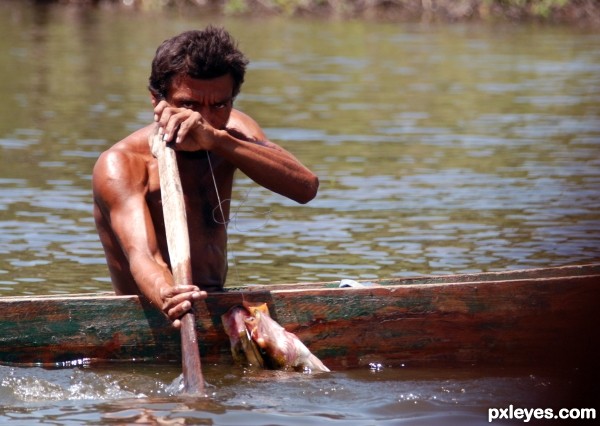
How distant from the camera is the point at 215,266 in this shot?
17.4 feet

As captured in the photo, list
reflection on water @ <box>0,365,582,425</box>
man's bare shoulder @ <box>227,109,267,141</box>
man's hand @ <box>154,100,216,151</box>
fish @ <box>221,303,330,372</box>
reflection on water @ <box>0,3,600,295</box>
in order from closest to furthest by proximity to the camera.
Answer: reflection on water @ <box>0,365,582,425</box> < man's hand @ <box>154,100,216,151</box> < fish @ <box>221,303,330,372</box> < man's bare shoulder @ <box>227,109,267,141</box> < reflection on water @ <box>0,3,600,295</box>

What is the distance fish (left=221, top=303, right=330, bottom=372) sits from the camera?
4902mm

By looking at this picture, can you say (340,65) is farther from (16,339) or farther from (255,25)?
(16,339)

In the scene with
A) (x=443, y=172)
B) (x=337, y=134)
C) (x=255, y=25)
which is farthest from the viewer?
(x=255, y=25)

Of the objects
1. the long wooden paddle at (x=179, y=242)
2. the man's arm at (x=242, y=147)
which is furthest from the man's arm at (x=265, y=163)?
the long wooden paddle at (x=179, y=242)

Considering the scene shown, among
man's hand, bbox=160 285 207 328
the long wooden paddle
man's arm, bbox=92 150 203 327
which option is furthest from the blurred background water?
man's arm, bbox=92 150 203 327

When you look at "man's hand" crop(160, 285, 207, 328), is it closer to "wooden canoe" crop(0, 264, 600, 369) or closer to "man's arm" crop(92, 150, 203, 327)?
"man's arm" crop(92, 150, 203, 327)

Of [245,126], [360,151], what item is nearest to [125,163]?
[245,126]

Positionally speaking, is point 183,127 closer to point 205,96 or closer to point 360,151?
point 205,96

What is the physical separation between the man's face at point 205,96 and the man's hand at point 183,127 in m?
0.10

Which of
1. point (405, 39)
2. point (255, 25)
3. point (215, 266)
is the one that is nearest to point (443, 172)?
point (215, 266)

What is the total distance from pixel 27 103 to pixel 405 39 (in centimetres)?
1014

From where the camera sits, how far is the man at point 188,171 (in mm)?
4820

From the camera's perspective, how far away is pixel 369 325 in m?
5.07
